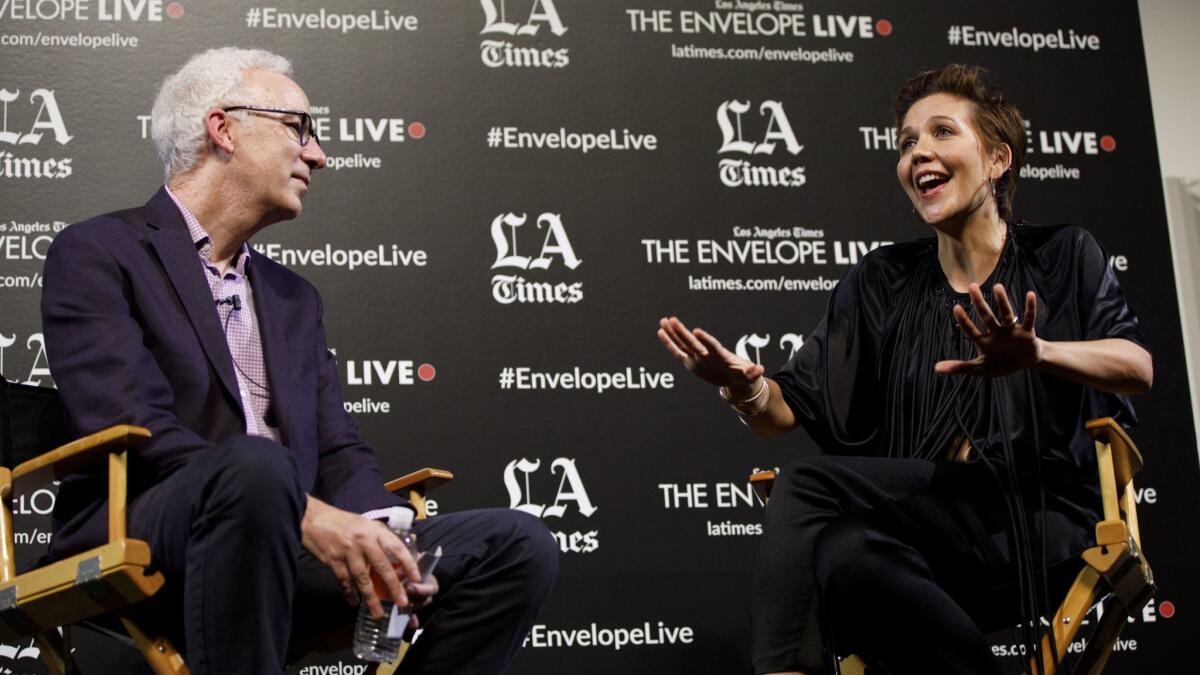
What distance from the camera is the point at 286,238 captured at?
3871 millimetres

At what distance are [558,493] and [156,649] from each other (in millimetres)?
1753

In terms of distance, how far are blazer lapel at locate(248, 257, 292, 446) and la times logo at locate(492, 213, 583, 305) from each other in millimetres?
1271

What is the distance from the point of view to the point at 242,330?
255 cm

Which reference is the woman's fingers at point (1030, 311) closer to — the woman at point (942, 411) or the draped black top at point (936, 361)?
the woman at point (942, 411)

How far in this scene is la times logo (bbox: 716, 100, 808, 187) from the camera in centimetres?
416

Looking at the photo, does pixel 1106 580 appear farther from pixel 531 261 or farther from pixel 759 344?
pixel 531 261

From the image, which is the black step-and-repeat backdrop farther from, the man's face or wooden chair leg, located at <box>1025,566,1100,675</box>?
wooden chair leg, located at <box>1025,566,1100,675</box>

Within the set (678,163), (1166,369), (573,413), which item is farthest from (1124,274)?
(573,413)

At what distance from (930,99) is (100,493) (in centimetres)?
183

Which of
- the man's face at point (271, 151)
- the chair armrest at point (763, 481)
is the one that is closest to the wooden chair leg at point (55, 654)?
the man's face at point (271, 151)

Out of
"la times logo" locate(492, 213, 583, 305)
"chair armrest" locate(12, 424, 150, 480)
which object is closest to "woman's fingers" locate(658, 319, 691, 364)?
"chair armrest" locate(12, 424, 150, 480)

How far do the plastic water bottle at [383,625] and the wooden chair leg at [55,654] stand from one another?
19.5 inches

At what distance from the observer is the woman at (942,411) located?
230 centimetres

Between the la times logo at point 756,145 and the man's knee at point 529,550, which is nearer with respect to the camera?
the man's knee at point 529,550
